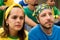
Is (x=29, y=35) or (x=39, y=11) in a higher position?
(x=39, y=11)

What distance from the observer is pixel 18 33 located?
2021mm

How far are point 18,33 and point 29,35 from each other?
0.13 meters

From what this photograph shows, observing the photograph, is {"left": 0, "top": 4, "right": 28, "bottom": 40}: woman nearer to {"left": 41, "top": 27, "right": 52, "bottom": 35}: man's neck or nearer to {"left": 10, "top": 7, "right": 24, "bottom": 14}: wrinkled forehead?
{"left": 10, "top": 7, "right": 24, "bottom": 14}: wrinkled forehead

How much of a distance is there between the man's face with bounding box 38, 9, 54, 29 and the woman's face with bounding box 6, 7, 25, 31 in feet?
0.74

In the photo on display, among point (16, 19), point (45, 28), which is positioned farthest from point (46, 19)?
point (16, 19)

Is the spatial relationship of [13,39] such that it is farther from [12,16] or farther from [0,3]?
[0,3]

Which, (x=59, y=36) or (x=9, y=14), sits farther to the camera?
(x=59, y=36)

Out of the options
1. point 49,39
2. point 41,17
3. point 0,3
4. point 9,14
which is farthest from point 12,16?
point 0,3

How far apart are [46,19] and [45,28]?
0.10 meters

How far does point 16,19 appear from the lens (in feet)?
6.24

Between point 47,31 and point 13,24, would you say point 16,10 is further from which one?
point 47,31

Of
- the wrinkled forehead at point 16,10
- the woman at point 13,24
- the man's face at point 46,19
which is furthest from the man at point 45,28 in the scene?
the wrinkled forehead at point 16,10

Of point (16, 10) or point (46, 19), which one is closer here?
point (16, 10)

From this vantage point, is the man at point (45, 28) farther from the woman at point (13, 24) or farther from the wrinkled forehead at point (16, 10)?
the wrinkled forehead at point (16, 10)
